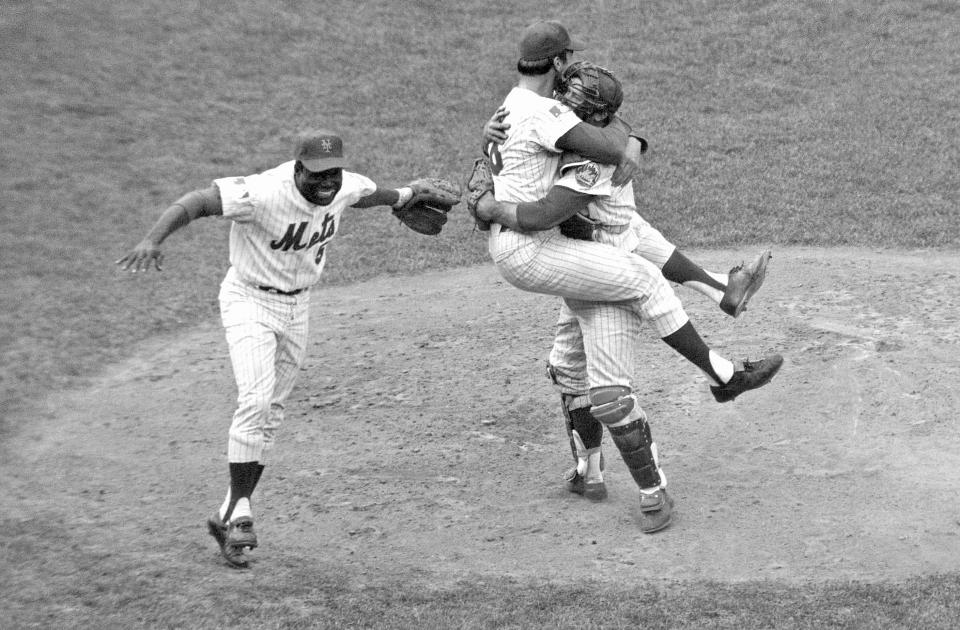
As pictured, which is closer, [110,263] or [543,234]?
[543,234]

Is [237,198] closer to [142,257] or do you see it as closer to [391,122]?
[142,257]

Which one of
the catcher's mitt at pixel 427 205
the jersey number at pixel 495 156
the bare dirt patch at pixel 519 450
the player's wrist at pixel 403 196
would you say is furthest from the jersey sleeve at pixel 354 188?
the bare dirt patch at pixel 519 450

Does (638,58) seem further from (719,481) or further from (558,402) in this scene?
(719,481)

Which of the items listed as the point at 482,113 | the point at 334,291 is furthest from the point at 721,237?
the point at 482,113

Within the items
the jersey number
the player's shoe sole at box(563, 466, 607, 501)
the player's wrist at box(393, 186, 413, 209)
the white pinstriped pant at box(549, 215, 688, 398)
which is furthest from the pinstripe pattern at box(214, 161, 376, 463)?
the player's shoe sole at box(563, 466, 607, 501)

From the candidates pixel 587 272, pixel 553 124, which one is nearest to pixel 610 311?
pixel 587 272
